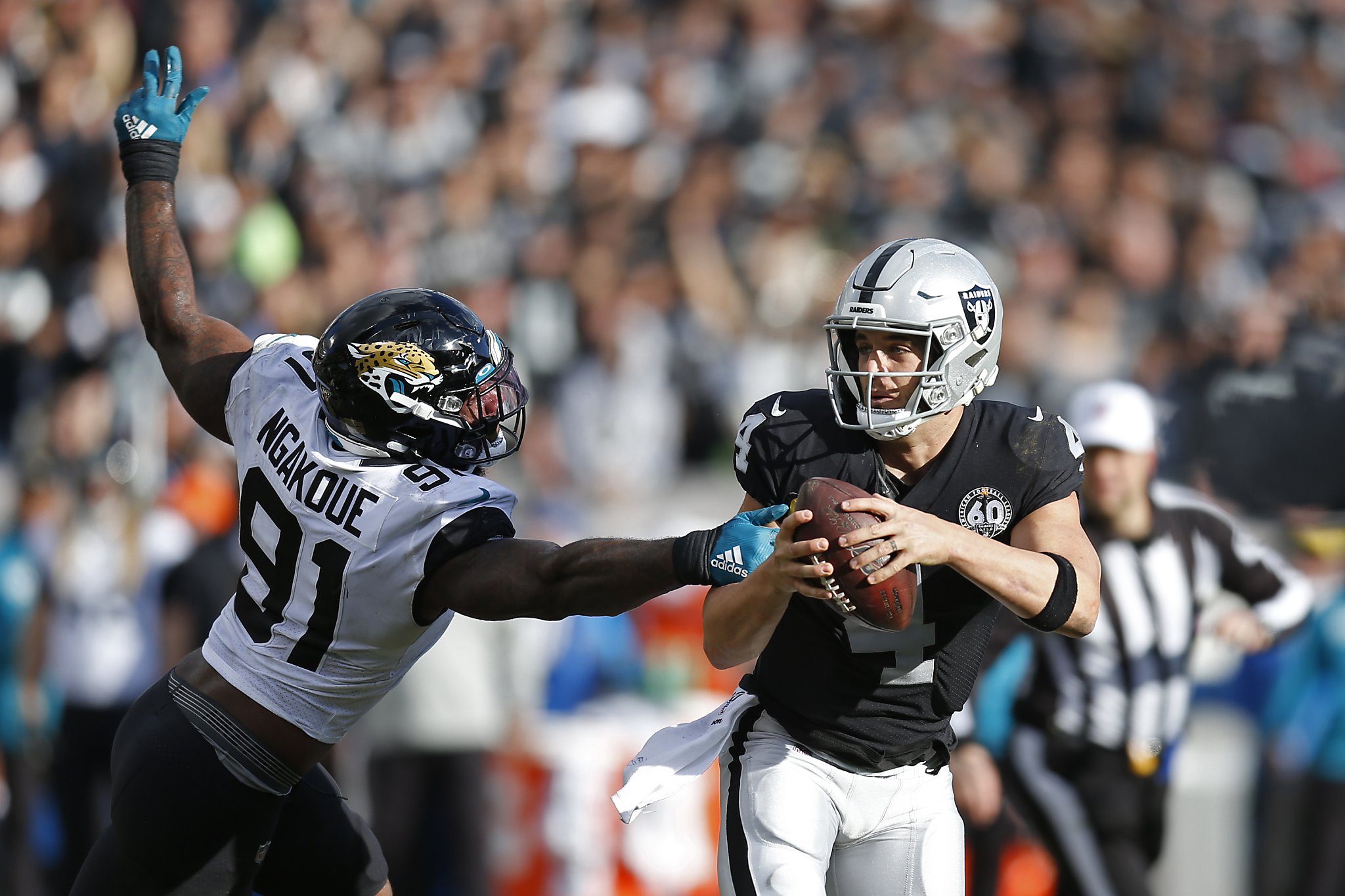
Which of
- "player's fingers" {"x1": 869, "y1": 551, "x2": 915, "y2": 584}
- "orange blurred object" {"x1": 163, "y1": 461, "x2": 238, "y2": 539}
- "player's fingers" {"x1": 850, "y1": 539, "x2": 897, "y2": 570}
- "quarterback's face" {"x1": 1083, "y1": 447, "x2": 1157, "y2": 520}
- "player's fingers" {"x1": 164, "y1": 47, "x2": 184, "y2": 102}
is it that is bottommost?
"orange blurred object" {"x1": 163, "y1": 461, "x2": 238, "y2": 539}

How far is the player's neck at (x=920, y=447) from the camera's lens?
3416 mm

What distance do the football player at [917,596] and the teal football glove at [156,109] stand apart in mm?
2052

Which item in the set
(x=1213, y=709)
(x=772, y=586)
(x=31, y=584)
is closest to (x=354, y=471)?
(x=772, y=586)

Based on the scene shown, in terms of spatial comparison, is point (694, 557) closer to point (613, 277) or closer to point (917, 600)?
point (917, 600)

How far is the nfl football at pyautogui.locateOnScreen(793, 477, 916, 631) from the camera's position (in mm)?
2842

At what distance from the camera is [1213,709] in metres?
5.83

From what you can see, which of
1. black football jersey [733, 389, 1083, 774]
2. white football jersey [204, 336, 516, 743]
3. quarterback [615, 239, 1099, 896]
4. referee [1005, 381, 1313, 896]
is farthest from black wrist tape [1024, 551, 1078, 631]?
referee [1005, 381, 1313, 896]

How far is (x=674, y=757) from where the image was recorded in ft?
11.5

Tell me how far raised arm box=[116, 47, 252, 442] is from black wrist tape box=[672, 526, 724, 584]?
1503 mm

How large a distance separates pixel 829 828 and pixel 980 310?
1.22 metres

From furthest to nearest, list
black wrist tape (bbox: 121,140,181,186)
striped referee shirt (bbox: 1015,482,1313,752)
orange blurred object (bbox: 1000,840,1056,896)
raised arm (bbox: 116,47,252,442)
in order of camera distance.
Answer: orange blurred object (bbox: 1000,840,1056,896) < striped referee shirt (bbox: 1015,482,1313,752) < black wrist tape (bbox: 121,140,181,186) < raised arm (bbox: 116,47,252,442)

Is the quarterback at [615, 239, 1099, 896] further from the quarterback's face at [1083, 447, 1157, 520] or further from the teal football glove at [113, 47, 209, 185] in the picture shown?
the teal football glove at [113, 47, 209, 185]

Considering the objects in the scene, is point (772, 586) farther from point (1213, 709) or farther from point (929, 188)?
point (929, 188)

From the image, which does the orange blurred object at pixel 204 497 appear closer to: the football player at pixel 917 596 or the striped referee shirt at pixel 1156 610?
the striped referee shirt at pixel 1156 610
